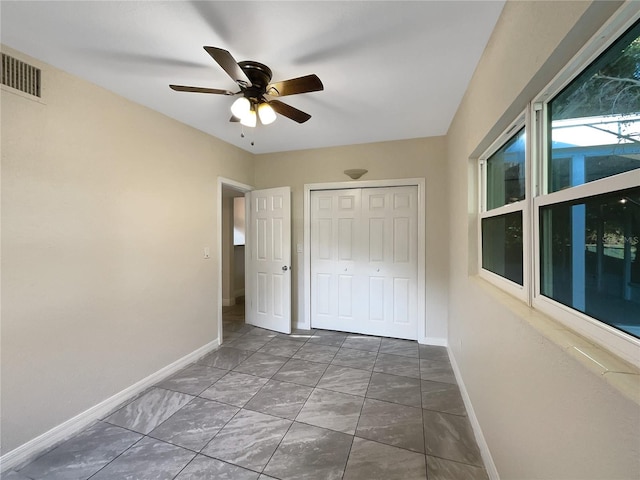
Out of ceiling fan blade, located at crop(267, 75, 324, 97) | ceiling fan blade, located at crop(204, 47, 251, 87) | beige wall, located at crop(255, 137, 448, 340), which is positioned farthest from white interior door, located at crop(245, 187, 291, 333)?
ceiling fan blade, located at crop(204, 47, 251, 87)

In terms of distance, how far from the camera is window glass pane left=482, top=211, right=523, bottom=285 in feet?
4.52

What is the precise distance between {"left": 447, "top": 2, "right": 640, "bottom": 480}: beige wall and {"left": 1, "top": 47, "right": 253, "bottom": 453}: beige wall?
8.77 ft

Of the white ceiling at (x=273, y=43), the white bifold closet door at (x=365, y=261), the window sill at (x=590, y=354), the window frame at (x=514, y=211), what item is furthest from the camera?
the white bifold closet door at (x=365, y=261)

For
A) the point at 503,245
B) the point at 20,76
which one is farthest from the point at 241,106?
the point at 503,245

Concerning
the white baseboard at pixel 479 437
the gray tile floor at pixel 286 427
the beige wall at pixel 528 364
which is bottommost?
the gray tile floor at pixel 286 427

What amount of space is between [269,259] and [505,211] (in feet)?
9.27

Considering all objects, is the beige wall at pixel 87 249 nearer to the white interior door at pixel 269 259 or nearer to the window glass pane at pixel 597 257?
the white interior door at pixel 269 259

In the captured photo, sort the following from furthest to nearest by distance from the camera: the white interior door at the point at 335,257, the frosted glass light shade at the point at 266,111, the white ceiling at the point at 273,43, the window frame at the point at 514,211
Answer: the white interior door at the point at 335,257 → the frosted glass light shade at the point at 266,111 → the white ceiling at the point at 273,43 → the window frame at the point at 514,211

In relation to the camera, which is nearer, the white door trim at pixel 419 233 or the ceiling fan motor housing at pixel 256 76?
the ceiling fan motor housing at pixel 256 76

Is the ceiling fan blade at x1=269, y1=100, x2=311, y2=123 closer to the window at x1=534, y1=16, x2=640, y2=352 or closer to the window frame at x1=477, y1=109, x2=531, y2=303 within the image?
the window frame at x1=477, y1=109, x2=531, y2=303

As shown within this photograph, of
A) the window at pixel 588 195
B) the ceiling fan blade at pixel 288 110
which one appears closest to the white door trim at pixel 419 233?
the ceiling fan blade at pixel 288 110

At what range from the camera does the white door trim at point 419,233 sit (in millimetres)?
3193

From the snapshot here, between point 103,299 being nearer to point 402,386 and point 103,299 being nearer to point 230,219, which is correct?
point 402,386

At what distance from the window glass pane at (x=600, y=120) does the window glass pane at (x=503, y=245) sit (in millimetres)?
372
